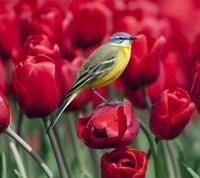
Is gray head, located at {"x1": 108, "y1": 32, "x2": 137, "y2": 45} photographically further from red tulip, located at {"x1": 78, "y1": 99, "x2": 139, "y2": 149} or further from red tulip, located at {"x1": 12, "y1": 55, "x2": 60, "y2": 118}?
red tulip, located at {"x1": 78, "y1": 99, "x2": 139, "y2": 149}

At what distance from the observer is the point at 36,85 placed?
1368 millimetres

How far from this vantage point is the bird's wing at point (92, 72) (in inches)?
55.9

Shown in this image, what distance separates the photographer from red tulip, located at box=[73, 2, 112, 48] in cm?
183

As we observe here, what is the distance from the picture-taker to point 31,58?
1.40 metres

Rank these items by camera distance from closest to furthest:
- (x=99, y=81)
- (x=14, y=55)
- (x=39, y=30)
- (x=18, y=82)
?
(x=18, y=82)
(x=99, y=81)
(x=14, y=55)
(x=39, y=30)

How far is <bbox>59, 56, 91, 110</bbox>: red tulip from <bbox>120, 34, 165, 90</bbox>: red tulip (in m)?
0.10

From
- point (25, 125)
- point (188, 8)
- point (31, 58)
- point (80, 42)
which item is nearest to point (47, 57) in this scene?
point (31, 58)

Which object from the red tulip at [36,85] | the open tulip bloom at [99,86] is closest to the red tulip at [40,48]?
the open tulip bloom at [99,86]

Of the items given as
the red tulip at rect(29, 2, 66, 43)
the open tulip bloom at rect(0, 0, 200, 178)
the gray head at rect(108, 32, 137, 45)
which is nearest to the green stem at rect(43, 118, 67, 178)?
the open tulip bloom at rect(0, 0, 200, 178)

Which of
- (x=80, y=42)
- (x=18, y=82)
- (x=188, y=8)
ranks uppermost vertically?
(x=18, y=82)

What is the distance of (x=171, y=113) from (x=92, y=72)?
169mm

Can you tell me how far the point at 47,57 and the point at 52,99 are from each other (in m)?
0.07

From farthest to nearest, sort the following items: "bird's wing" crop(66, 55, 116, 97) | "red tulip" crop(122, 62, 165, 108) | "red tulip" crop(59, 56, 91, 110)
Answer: "red tulip" crop(122, 62, 165, 108) < "red tulip" crop(59, 56, 91, 110) < "bird's wing" crop(66, 55, 116, 97)

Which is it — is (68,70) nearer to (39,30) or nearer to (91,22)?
(39,30)
